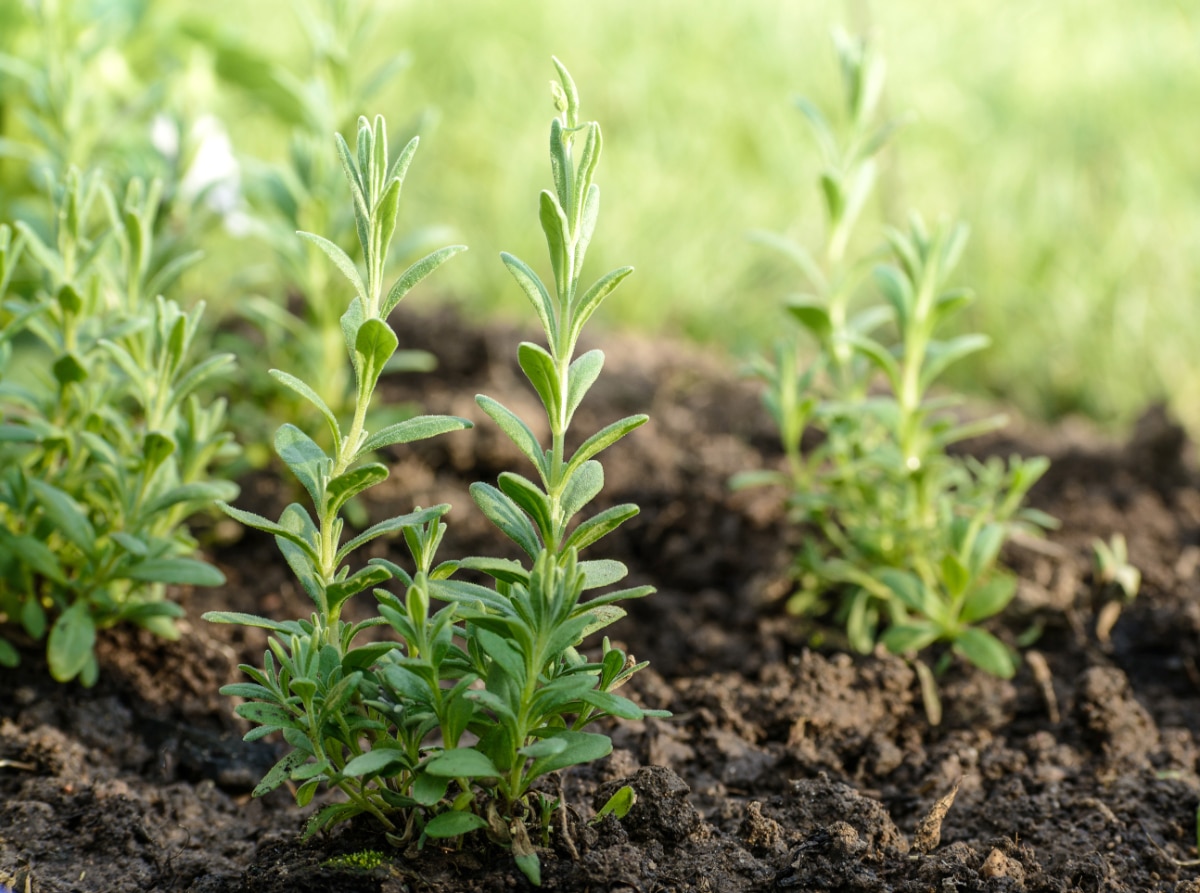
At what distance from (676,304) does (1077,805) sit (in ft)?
10.7

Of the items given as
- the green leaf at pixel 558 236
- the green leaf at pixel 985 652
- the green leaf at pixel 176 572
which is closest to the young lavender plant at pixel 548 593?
the green leaf at pixel 558 236

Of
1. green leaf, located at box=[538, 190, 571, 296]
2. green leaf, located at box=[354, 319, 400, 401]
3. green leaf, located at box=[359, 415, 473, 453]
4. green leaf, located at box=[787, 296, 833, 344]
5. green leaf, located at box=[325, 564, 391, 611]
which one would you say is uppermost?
green leaf, located at box=[538, 190, 571, 296]

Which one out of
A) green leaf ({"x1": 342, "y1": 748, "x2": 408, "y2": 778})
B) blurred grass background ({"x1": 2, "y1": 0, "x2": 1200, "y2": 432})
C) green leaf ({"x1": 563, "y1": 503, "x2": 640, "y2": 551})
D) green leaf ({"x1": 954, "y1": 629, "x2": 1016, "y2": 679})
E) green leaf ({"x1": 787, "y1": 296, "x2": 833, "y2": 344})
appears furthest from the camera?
blurred grass background ({"x1": 2, "y1": 0, "x2": 1200, "y2": 432})

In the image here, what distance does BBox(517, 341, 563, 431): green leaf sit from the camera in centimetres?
135

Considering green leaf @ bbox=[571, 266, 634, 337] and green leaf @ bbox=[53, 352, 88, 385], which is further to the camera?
green leaf @ bbox=[53, 352, 88, 385]

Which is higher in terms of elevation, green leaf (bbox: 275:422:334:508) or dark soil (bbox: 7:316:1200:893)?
green leaf (bbox: 275:422:334:508)

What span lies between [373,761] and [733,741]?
31.4 inches

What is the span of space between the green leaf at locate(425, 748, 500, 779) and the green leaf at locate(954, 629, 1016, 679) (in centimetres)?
111

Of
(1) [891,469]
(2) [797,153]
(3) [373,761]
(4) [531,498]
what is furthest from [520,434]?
(2) [797,153]

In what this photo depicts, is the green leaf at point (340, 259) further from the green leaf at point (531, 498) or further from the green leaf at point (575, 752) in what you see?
the green leaf at point (575, 752)

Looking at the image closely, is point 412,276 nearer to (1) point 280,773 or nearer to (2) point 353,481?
(2) point 353,481

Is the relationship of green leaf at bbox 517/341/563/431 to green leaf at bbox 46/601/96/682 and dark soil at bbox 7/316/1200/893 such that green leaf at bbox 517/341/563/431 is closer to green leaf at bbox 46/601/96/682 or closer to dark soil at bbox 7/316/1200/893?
dark soil at bbox 7/316/1200/893

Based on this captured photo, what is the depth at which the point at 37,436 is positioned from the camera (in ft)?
6.22

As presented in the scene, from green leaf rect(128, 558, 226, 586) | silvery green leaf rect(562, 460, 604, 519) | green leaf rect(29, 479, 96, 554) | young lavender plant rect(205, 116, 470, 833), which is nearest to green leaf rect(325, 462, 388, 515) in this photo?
young lavender plant rect(205, 116, 470, 833)
